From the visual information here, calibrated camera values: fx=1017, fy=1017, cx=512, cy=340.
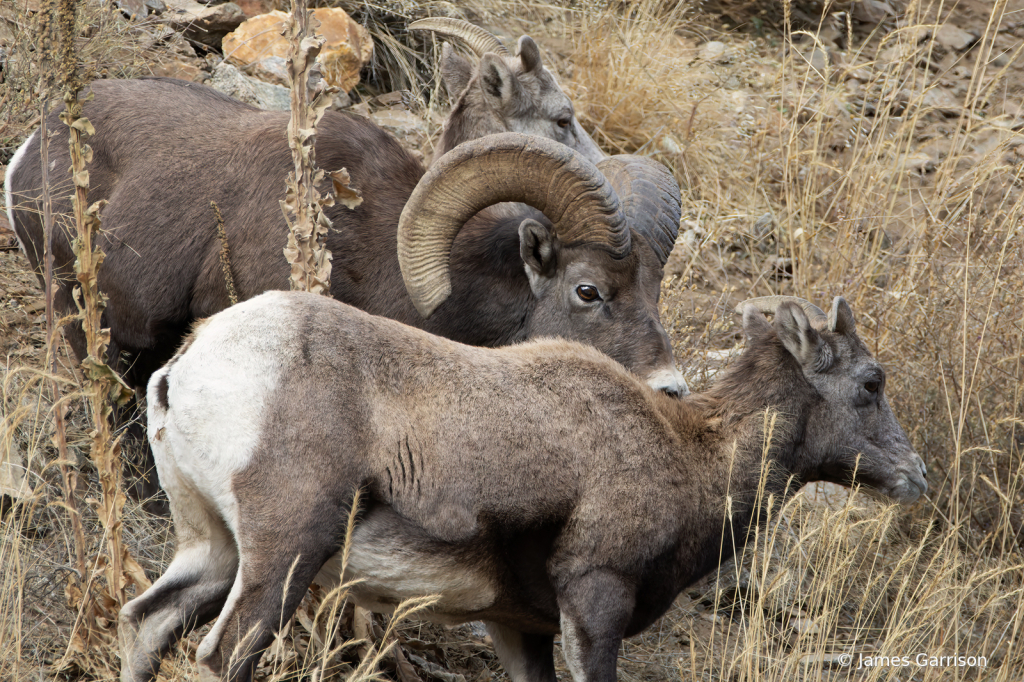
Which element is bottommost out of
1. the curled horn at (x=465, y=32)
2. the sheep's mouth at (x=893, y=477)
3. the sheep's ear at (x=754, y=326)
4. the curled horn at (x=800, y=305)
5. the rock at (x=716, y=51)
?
the sheep's mouth at (x=893, y=477)

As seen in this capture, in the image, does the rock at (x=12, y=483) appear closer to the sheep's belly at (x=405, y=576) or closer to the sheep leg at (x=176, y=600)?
the sheep leg at (x=176, y=600)

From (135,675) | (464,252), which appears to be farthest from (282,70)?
(135,675)

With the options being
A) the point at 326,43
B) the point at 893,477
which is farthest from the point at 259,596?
the point at 326,43

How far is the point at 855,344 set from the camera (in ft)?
14.6

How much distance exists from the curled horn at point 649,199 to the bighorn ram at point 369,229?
10 mm

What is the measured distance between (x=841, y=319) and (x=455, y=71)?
4.13m

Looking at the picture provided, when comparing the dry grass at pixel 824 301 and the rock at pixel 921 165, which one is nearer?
the dry grass at pixel 824 301

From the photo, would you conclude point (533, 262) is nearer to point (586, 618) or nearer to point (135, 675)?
point (586, 618)

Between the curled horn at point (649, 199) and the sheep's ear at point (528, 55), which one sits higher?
the sheep's ear at point (528, 55)

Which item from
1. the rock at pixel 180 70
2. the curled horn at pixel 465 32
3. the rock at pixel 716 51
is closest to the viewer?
the curled horn at pixel 465 32

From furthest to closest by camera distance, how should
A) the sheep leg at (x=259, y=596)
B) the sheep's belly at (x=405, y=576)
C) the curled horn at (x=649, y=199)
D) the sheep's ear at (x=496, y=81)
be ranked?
the sheep's ear at (x=496, y=81) < the curled horn at (x=649, y=199) < the sheep's belly at (x=405, y=576) < the sheep leg at (x=259, y=596)

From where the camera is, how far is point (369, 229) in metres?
5.64

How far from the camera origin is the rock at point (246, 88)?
841 cm

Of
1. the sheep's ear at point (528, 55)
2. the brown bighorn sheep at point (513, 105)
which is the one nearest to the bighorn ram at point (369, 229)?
the brown bighorn sheep at point (513, 105)
